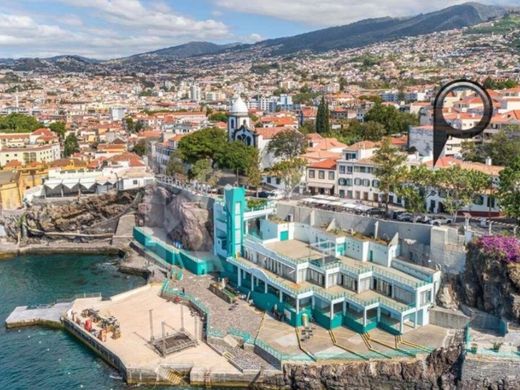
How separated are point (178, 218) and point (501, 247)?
916 inches

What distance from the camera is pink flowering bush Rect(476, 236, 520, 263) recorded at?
24.9 m

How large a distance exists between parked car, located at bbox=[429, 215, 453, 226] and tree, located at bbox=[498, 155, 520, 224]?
129 inches

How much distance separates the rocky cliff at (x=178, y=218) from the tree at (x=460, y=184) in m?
15.9

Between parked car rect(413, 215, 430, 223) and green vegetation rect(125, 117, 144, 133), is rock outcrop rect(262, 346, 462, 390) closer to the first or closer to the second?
parked car rect(413, 215, 430, 223)

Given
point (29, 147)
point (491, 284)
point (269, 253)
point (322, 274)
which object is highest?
point (29, 147)

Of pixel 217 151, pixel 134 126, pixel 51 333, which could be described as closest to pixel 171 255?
pixel 51 333

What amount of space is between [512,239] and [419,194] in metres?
8.28

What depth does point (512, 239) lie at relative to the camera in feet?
84.5

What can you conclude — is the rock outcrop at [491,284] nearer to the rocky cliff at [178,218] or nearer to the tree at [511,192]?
the tree at [511,192]

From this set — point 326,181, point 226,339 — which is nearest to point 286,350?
point 226,339

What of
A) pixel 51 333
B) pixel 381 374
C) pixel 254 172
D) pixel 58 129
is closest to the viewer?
pixel 381 374

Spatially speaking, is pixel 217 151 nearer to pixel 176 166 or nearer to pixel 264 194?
pixel 176 166

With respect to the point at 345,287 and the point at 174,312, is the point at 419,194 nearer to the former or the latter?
the point at 345,287

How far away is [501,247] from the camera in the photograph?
25.4 m
